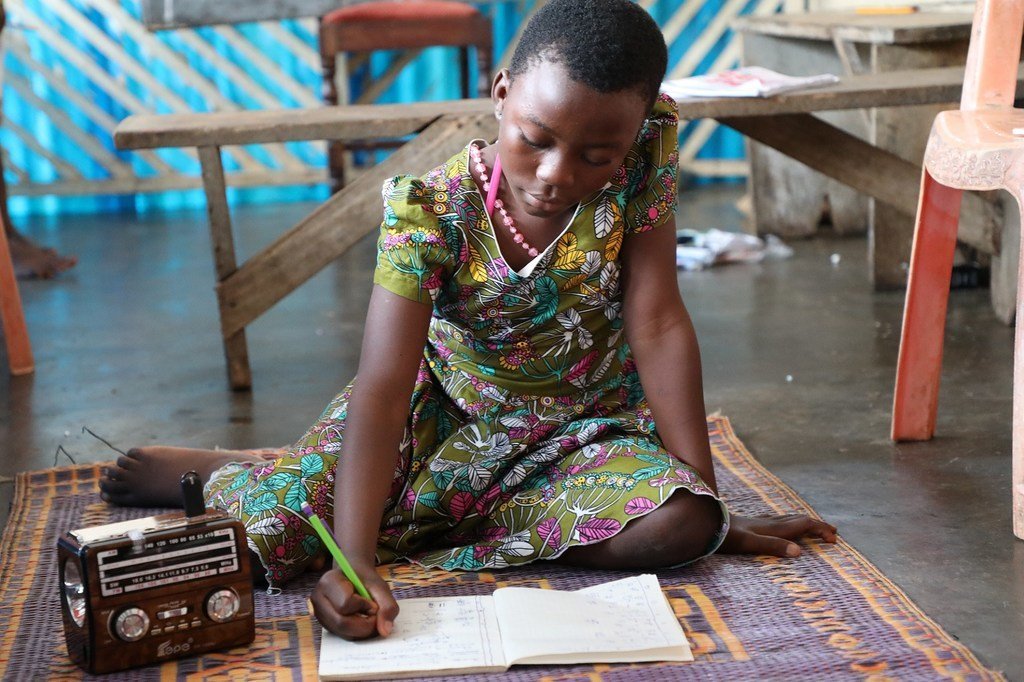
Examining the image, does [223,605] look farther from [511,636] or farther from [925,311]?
[925,311]

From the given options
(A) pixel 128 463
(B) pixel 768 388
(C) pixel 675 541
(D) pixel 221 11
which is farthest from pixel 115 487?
(D) pixel 221 11

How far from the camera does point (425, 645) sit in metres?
1.10

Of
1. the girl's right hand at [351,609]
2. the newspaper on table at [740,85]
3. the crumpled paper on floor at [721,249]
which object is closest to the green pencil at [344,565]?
the girl's right hand at [351,609]

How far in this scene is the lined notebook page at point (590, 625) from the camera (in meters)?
1.08

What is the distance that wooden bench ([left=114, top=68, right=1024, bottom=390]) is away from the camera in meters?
2.04

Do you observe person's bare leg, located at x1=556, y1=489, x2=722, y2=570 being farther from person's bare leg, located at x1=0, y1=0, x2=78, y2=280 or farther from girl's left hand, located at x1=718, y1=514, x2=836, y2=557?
person's bare leg, located at x1=0, y1=0, x2=78, y2=280

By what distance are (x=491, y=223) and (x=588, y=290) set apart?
0.13 meters

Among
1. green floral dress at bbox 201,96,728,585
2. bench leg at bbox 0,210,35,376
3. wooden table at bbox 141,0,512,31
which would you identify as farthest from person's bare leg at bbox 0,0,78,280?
green floral dress at bbox 201,96,728,585

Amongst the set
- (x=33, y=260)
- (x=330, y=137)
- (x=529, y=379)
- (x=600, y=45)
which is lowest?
(x=33, y=260)

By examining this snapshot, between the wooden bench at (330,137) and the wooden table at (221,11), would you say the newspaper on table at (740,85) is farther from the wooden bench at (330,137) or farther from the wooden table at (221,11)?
the wooden table at (221,11)

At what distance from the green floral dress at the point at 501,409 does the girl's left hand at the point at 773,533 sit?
59 millimetres

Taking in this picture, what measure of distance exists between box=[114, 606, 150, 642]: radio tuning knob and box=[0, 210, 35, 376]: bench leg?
1.38 metres

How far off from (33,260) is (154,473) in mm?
1925

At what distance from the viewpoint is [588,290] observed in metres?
1.33
